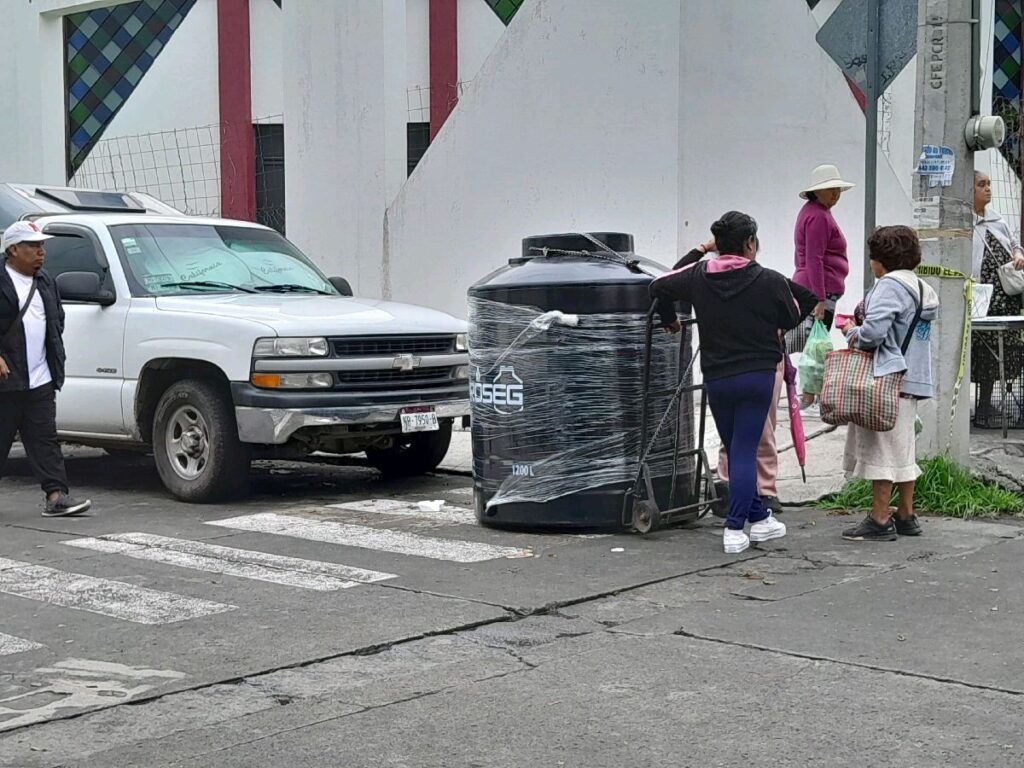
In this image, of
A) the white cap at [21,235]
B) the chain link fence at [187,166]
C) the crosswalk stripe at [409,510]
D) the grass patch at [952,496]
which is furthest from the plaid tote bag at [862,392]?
the chain link fence at [187,166]

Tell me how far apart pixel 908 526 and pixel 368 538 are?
9.84 ft

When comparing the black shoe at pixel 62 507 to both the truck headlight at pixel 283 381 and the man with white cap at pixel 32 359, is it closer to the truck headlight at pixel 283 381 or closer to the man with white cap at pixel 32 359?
the man with white cap at pixel 32 359

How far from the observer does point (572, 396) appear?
25.5ft

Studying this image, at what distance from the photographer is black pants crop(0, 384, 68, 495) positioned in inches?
346

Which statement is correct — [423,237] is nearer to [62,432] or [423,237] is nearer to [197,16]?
[62,432]

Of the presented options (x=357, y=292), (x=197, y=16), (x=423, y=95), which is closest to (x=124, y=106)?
(x=197, y=16)

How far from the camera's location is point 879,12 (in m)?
8.56

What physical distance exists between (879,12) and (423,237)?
245 inches

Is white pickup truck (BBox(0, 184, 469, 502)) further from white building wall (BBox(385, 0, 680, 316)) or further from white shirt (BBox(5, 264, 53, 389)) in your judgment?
white building wall (BBox(385, 0, 680, 316))

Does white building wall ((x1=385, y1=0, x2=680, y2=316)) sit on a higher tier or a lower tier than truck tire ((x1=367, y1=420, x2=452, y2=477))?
higher

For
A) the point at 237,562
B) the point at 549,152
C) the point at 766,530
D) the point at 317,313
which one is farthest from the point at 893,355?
Result: the point at 549,152

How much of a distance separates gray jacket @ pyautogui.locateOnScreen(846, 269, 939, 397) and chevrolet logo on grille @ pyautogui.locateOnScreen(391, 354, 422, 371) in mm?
3057

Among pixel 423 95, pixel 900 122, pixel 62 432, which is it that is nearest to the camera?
pixel 62 432

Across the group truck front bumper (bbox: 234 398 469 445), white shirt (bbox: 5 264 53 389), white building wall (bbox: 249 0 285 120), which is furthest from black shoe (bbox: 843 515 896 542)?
white building wall (bbox: 249 0 285 120)
